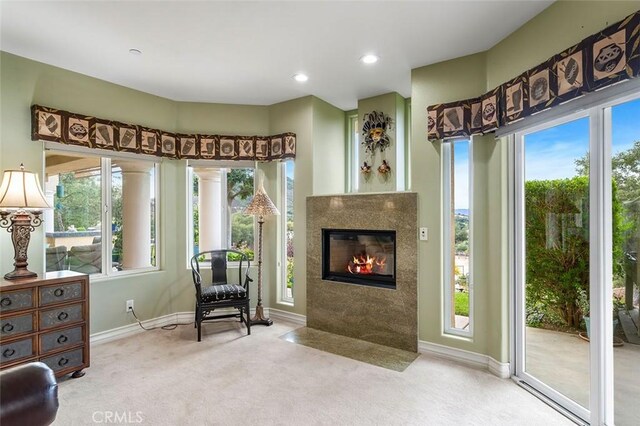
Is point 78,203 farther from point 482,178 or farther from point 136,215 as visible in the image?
point 482,178

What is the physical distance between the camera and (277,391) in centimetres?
239

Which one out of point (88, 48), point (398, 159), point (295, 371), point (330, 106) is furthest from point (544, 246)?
point (88, 48)

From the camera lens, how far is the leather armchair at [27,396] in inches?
32.5

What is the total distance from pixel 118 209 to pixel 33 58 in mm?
1578

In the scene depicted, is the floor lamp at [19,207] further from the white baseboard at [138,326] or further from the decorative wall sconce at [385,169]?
the decorative wall sconce at [385,169]

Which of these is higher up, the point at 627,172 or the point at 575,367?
the point at 627,172

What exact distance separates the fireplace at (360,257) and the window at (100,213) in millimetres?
2161

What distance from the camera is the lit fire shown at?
11.5 ft

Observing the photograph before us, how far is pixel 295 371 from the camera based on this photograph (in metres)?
2.71

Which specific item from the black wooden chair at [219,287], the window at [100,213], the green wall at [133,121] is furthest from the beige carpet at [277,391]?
the window at [100,213]

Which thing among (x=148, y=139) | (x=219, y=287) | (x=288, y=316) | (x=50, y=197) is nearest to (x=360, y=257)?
(x=288, y=316)

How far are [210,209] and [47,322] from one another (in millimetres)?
2068

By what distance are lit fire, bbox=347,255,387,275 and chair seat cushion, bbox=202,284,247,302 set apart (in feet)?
4.12

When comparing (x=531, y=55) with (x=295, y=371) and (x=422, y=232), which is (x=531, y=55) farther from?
(x=295, y=371)
